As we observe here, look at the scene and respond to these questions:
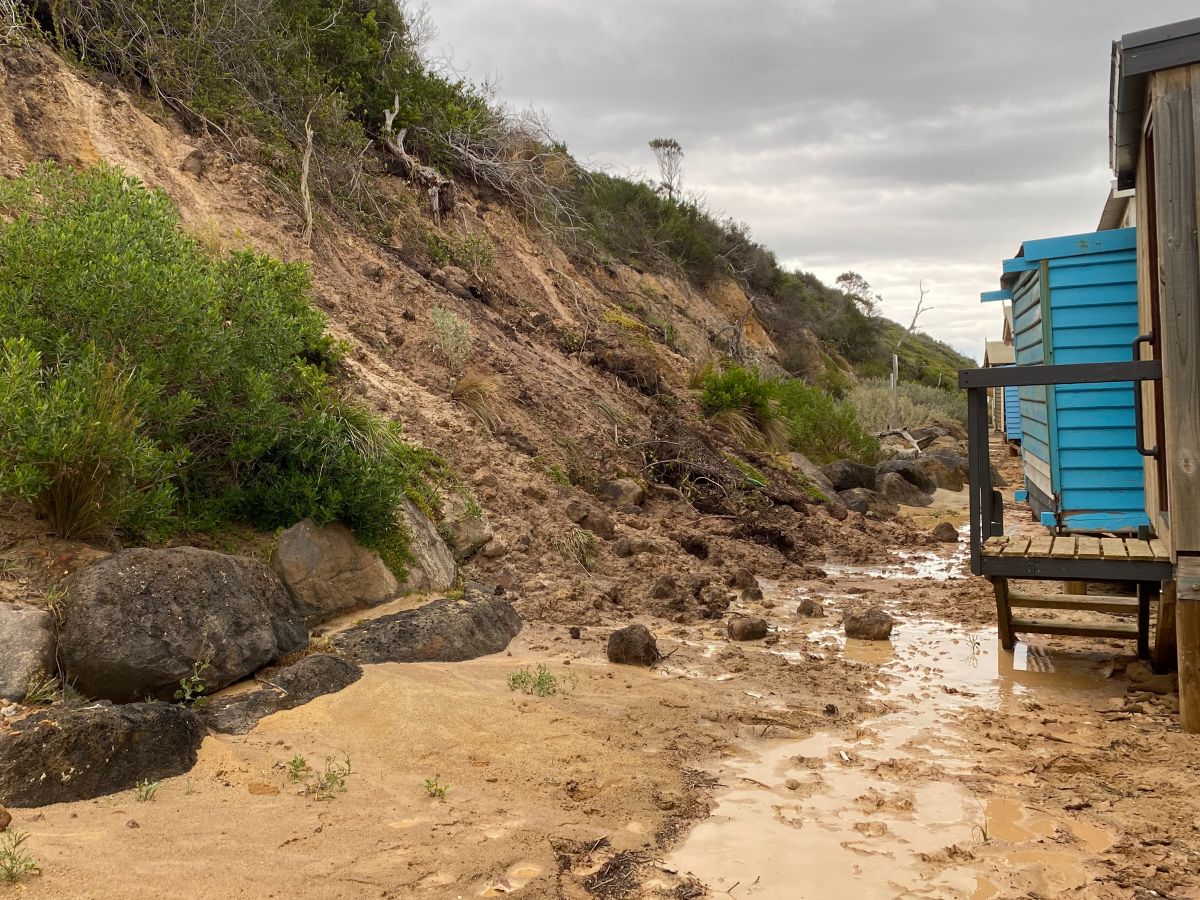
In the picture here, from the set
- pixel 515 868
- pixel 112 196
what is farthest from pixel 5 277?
pixel 515 868

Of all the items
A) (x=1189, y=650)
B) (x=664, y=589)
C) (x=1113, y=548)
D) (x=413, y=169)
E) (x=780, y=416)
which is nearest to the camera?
(x=1189, y=650)

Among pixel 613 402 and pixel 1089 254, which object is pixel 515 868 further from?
pixel 613 402

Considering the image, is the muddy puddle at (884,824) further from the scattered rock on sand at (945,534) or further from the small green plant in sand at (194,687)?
the scattered rock on sand at (945,534)

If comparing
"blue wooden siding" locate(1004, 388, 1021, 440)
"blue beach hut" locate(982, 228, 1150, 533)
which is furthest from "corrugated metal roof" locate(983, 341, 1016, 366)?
"blue wooden siding" locate(1004, 388, 1021, 440)

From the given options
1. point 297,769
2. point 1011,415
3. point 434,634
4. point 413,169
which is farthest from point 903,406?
point 297,769

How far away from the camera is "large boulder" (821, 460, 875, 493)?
15.2 metres

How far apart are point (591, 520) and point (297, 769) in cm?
561

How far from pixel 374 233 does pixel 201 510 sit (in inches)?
283

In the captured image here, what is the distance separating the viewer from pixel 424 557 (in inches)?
270

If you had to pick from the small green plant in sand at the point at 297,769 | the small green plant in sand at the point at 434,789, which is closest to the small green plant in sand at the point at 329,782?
the small green plant in sand at the point at 297,769

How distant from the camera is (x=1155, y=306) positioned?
589 cm

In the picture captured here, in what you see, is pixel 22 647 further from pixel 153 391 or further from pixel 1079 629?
pixel 1079 629

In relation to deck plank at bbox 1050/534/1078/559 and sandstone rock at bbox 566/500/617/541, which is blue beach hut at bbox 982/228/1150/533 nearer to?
deck plank at bbox 1050/534/1078/559

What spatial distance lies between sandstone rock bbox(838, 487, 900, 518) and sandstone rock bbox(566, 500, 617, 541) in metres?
5.66
